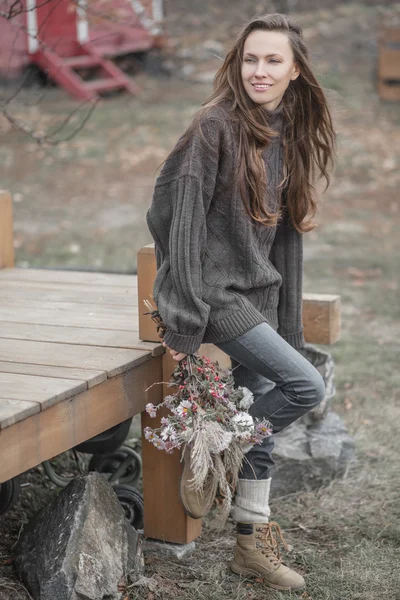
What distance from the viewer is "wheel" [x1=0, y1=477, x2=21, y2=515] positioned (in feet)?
11.0

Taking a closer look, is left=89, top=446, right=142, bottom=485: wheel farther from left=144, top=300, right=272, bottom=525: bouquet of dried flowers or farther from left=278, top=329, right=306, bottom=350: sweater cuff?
left=278, top=329, right=306, bottom=350: sweater cuff

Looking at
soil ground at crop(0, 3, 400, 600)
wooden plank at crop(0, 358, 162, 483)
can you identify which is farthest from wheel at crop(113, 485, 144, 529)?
wooden plank at crop(0, 358, 162, 483)

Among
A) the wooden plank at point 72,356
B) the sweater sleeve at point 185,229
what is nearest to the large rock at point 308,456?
the wooden plank at point 72,356

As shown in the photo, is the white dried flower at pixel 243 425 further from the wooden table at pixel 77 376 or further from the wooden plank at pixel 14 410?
the wooden plank at pixel 14 410

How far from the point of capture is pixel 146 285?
3258 mm

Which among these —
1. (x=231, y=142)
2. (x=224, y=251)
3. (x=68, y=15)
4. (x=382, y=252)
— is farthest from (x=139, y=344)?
(x=68, y=15)

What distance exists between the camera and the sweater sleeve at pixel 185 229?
2.79 m

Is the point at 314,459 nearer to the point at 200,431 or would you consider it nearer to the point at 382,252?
the point at 200,431

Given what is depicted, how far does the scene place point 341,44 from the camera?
15.0 m

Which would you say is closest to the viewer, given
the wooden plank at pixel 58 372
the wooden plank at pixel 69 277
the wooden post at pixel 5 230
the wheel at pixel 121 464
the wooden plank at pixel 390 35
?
the wooden plank at pixel 58 372

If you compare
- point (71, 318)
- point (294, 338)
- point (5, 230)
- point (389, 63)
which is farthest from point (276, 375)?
point (389, 63)

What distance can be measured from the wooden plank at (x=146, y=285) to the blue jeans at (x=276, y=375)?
0.40 m

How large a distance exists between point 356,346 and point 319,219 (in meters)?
3.81

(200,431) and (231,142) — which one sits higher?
(231,142)
